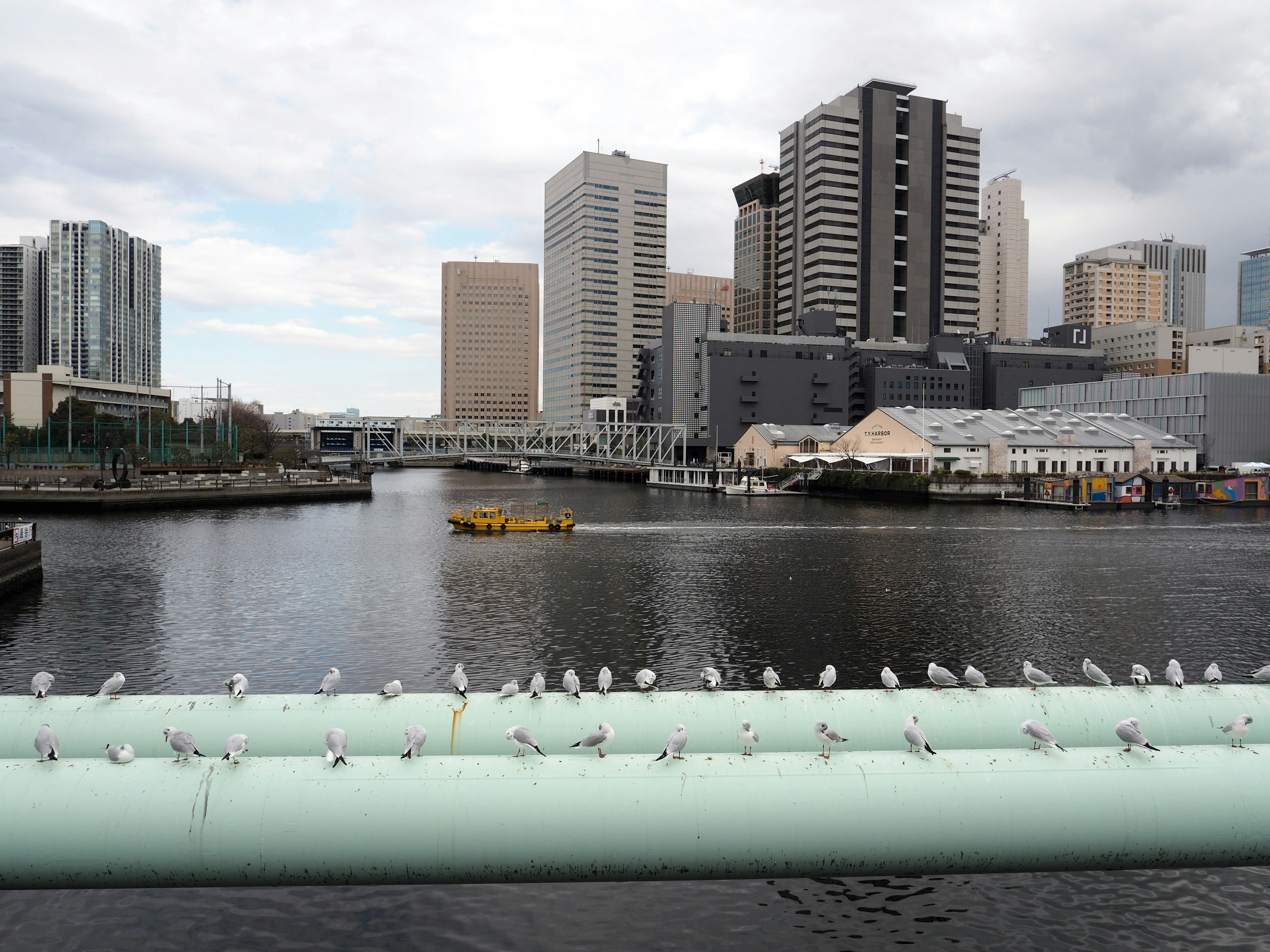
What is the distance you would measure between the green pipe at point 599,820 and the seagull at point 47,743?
42 cm

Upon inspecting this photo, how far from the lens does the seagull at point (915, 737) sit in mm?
11594

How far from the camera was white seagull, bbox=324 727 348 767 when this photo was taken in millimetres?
10922

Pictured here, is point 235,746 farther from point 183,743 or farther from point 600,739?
point 600,739

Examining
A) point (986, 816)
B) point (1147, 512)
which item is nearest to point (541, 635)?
point (986, 816)

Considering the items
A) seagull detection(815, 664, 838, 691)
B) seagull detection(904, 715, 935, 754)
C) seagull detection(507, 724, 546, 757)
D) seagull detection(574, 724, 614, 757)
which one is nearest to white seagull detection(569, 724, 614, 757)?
seagull detection(574, 724, 614, 757)

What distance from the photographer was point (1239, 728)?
40.7 ft

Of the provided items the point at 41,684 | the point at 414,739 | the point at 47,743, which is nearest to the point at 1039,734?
the point at 414,739

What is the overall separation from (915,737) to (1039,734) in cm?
189

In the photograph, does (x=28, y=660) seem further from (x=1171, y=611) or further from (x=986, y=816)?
(x=1171, y=611)

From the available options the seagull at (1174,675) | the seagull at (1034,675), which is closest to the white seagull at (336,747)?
the seagull at (1034,675)

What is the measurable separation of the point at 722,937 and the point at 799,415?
160 meters

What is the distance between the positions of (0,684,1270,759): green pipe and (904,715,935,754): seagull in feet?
4.90

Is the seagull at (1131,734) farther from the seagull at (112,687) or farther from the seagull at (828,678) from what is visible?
the seagull at (112,687)

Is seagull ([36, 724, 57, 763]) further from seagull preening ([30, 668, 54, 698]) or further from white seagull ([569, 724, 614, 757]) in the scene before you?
white seagull ([569, 724, 614, 757])
